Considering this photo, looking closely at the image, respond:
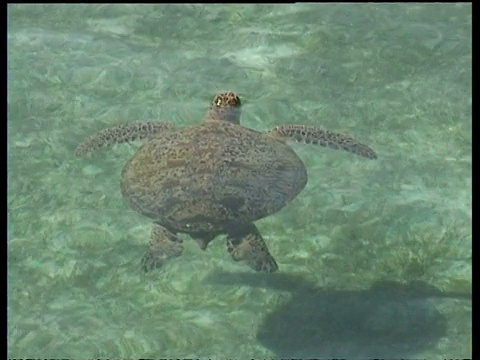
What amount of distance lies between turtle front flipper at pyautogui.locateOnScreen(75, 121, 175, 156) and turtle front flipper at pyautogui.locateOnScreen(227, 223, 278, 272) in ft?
6.64

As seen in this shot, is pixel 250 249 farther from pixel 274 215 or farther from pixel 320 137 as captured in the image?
pixel 320 137

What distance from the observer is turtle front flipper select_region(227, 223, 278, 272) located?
5555 mm

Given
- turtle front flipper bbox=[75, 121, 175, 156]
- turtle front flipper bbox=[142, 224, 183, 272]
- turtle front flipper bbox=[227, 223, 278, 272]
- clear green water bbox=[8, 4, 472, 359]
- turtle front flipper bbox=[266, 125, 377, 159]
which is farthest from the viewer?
turtle front flipper bbox=[75, 121, 175, 156]

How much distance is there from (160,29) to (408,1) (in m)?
3.18

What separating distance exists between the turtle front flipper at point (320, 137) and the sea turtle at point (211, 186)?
2.70ft

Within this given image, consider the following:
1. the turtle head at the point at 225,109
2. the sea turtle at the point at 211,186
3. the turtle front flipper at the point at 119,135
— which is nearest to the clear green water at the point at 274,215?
the turtle front flipper at the point at 119,135

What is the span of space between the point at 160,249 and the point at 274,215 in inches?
59.5

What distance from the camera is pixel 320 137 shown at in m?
7.54

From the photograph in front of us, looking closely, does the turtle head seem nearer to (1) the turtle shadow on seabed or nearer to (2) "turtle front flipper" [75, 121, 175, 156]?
(2) "turtle front flipper" [75, 121, 175, 156]

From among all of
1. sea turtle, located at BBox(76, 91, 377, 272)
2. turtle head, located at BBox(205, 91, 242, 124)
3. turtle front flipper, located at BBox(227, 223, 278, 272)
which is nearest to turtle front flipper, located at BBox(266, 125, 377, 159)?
turtle head, located at BBox(205, 91, 242, 124)

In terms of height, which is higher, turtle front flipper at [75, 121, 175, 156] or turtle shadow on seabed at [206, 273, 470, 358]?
turtle front flipper at [75, 121, 175, 156]

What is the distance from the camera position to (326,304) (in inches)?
239

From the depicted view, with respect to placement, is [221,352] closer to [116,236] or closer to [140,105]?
[116,236]

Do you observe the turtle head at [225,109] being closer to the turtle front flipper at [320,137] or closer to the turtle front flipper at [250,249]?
the turtle front flipper at [320,137]
